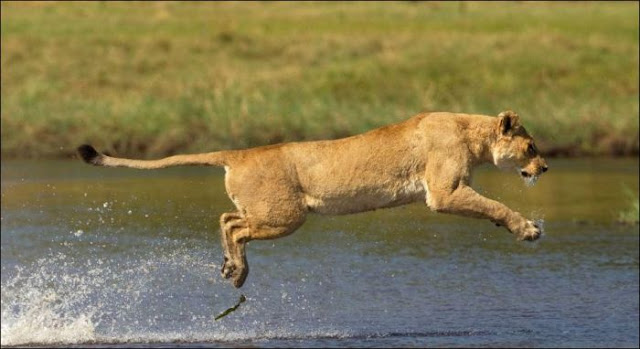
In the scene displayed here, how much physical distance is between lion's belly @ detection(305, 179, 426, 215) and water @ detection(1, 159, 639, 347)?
8.91 feet

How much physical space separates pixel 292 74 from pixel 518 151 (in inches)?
826

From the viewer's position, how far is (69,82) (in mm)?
29703

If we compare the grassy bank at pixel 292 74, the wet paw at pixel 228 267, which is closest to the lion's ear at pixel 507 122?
the wet paw at pixel 228 267

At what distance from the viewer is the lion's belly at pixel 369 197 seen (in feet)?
30.0

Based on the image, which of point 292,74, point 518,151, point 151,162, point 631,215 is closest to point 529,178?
point 518,151

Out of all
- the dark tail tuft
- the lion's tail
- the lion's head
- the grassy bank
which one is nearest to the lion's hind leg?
the lion's tail

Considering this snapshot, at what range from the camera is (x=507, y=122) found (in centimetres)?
904

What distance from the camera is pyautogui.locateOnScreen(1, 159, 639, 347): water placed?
13.7 metres

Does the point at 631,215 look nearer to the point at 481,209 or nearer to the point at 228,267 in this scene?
the point at 481,209

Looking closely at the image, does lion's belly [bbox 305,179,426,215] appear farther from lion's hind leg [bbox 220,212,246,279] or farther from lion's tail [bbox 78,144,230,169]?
lion's tail [bbox 78,144,230,169]

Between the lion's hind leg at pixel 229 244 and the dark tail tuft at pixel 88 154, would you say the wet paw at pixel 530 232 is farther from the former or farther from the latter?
the dark tail tuft at pixel 88 154

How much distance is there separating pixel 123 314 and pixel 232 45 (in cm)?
1932

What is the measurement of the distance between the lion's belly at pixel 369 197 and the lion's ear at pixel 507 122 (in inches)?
21.6

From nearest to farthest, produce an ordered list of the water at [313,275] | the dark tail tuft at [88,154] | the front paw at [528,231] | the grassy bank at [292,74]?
the front paw at [528,231] < the dark tail tuft at [88,154] < the water at [313,275] < the grassy bank at [292,74]
